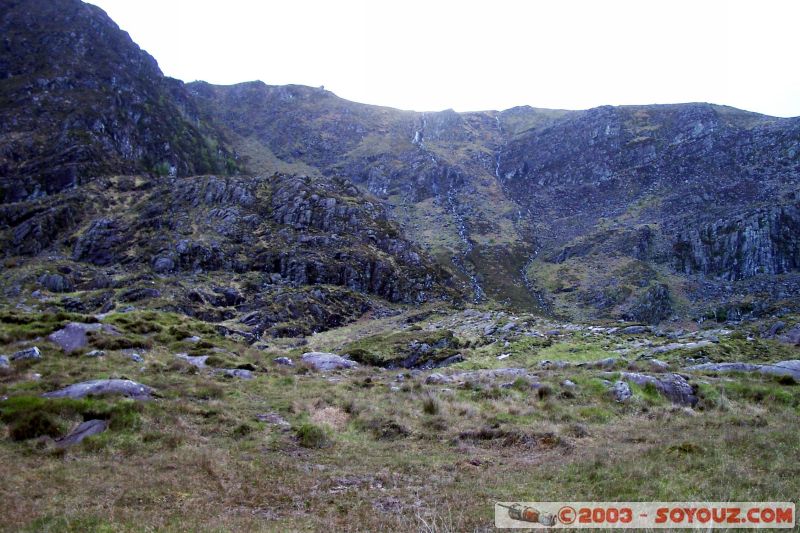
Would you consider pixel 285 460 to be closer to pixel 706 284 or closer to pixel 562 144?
pixel 706 284

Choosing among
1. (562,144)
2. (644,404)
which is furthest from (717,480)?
(562,144)

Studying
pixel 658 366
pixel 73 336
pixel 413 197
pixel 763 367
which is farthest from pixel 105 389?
pixel 413 197

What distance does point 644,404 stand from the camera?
19.4m

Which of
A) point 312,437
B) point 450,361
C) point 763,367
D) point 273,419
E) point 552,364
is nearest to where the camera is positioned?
point 312,437

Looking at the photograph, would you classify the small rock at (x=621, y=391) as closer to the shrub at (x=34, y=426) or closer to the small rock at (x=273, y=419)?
the small rock at (x=273, y=419)

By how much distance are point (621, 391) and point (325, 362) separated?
18645 mm

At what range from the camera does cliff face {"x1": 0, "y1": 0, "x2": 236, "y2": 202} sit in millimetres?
73812

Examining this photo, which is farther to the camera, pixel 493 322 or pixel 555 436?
pixel 493 322

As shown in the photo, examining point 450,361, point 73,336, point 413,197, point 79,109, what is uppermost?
point 79,109

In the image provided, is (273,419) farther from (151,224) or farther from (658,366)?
(151,224)

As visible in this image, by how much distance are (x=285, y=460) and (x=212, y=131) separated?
12826 cm

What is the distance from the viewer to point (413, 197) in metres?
117

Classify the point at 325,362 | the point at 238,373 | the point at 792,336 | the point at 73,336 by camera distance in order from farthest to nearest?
the point at 792,336
the point at 325,362
the point at 73,336
the point at 238,373

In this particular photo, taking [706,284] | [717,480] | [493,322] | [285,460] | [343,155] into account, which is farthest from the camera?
[343,155]
